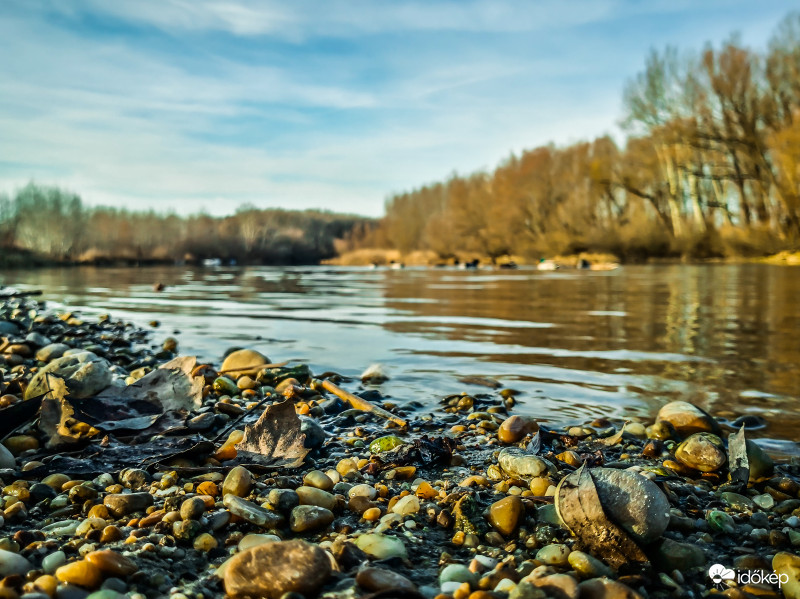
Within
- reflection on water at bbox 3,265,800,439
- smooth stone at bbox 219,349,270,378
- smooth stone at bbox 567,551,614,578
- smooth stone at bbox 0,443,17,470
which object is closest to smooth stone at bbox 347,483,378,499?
smooth stone at bbox 567,551,614,578

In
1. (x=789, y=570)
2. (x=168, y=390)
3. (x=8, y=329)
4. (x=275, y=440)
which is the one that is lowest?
(x=789, y=570)

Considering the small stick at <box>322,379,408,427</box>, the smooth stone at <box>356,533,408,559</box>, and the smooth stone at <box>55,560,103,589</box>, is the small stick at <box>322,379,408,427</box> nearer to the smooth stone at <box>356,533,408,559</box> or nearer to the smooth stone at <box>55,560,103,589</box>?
the smooth stone at <box>356,533,408,559</box>

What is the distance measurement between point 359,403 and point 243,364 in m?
1.59

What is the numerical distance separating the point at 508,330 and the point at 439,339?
4.70ft

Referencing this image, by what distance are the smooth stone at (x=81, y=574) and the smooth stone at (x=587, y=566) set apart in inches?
60.3

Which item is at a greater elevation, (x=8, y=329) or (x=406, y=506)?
(x=8, y=329)

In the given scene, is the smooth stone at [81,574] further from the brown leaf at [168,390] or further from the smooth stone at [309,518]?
the brown leaf at [168,390]

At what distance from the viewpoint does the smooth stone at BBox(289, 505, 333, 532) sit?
2.15m

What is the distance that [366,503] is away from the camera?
2355 mm

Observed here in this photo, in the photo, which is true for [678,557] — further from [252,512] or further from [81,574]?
[81,574]

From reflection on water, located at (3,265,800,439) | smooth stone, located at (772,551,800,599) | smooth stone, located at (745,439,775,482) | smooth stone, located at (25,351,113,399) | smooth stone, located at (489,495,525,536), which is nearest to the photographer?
smooth stone, located at (772,551,800,599)

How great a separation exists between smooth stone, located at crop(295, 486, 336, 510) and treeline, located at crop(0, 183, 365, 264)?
215 ft

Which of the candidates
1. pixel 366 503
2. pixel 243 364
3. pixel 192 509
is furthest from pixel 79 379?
pixel 366 503

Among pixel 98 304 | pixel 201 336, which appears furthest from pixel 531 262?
pixel 201 336
